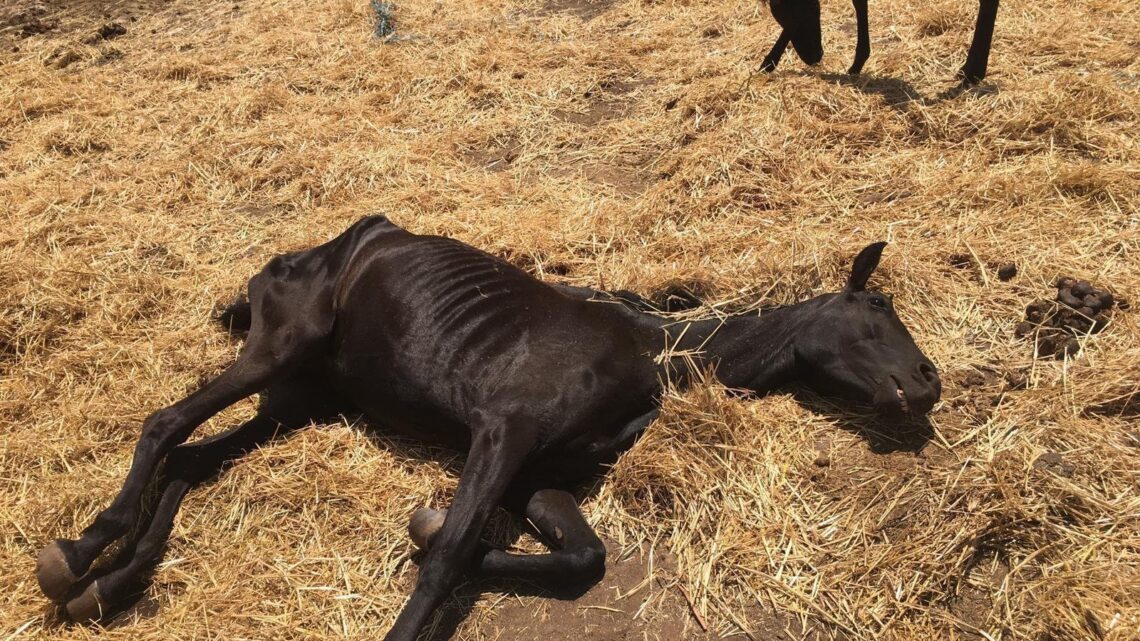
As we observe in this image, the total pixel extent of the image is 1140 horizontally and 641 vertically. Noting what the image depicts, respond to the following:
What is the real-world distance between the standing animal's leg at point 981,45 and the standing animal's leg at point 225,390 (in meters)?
5.54

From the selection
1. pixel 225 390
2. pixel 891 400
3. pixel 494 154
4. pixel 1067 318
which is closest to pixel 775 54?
pixel 494 154

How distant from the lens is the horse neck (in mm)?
4145

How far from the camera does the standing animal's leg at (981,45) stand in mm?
6652

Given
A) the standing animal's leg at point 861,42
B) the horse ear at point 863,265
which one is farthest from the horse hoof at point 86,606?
the standing animal's leg at point 861,42

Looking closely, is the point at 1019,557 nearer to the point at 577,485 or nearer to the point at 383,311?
the point at 577,485

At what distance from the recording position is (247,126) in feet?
25.0

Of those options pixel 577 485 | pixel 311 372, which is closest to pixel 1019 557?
pixel 577 485

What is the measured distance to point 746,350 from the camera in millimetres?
4207

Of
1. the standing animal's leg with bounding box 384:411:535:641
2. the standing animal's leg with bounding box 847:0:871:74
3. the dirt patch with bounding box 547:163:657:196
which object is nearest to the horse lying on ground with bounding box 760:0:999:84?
the standing animal's leg with bounding box 847:0:871:74

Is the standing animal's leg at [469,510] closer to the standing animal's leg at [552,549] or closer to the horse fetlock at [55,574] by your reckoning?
the standing animal's leg at [552,549]

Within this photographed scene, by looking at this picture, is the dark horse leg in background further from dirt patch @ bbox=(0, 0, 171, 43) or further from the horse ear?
dirt patch @ bbox=(0, 0, 171, 43)

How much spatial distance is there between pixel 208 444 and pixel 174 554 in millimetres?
614

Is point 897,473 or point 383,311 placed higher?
point 383,311

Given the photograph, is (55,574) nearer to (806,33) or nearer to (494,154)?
(494,154)
